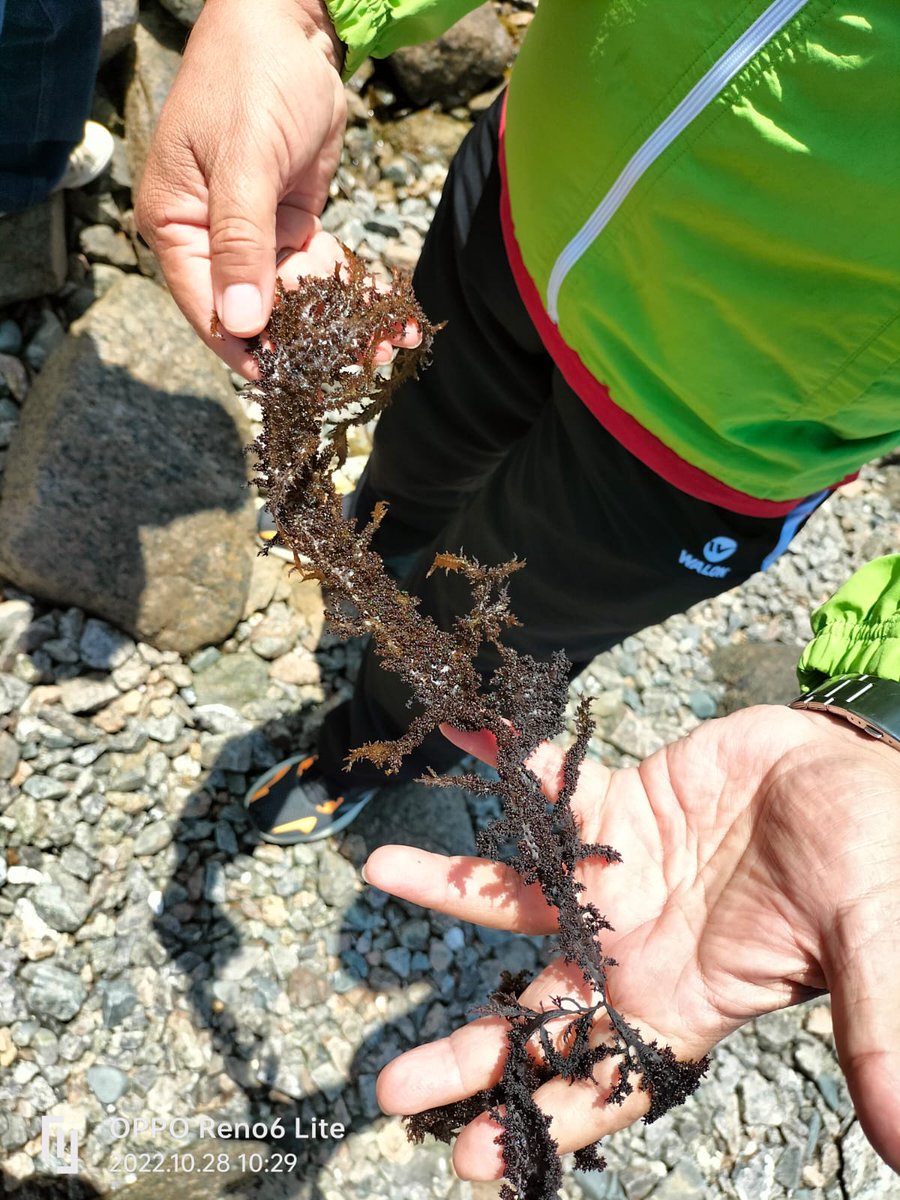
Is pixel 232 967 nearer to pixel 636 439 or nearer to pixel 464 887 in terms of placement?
pixel 464 887

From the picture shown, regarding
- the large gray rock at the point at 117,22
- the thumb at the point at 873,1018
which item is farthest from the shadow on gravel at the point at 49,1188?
the large gray rock at the point at 117,22

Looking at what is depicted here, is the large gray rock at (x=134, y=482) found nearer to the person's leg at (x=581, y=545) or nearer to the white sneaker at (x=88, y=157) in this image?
the white sneaker at (x=88, y=157)

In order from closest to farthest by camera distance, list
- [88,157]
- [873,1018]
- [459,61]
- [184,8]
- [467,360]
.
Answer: [873,1018] < [467,360] < [88,157] < [184,8] < [459,61]

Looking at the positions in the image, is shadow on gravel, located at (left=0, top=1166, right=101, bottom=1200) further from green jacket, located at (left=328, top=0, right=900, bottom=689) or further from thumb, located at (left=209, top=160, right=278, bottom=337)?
green jacket, located at (left=328, top=0, right=900, bottom=689)

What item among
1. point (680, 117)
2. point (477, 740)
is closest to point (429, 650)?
point (477, 740)

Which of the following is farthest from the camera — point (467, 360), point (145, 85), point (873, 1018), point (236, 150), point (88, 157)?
point (145, 85)

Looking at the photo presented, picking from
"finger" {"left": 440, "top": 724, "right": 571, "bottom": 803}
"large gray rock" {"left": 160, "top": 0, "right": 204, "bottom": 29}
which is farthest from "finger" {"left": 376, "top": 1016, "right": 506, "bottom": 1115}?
"large gray rock" {"left": 160, "top": 0, "right": 204, "bottom": 29}

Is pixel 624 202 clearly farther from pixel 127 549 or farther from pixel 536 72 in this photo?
A: pixel 127 549
